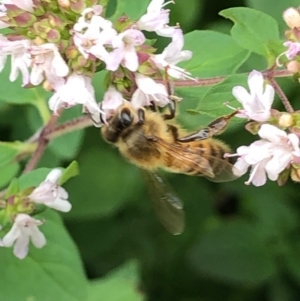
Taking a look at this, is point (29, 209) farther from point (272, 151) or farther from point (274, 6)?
point (274, 6)

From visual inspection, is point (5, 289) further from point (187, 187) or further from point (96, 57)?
point (187, 187)

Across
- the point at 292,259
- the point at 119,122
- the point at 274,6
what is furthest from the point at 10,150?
the point at 292,259

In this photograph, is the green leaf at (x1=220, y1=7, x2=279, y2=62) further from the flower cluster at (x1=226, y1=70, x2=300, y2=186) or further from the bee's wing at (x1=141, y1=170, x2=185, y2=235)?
the bee's wing at (x1=141, y1=170, x2=185, y2=235)

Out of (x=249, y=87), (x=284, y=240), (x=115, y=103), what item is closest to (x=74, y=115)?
(x=115, y=103)

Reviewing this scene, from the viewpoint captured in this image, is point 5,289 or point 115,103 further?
point 5,289

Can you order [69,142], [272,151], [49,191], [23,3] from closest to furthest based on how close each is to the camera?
[272,151] < [23,3] < [49,191] < [69,142]

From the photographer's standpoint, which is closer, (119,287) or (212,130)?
(212,130)
